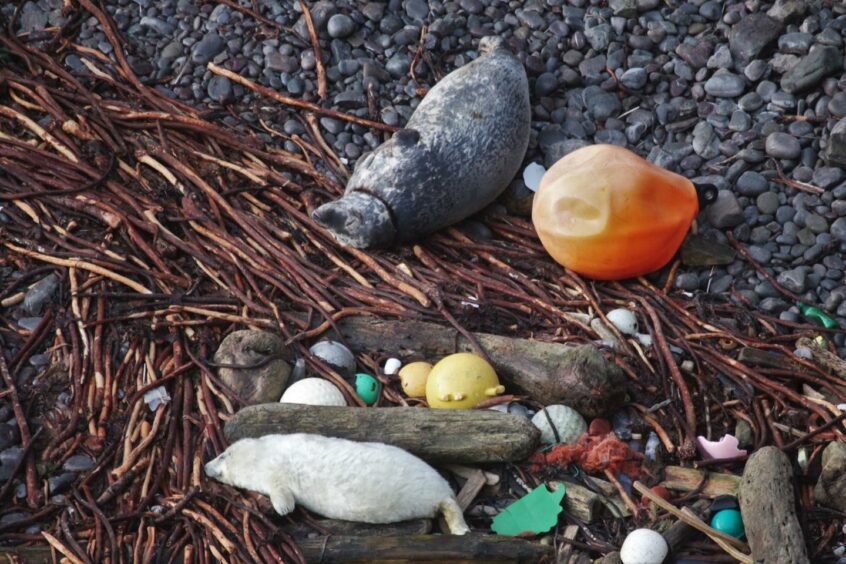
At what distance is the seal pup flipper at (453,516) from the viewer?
3693 millimetres

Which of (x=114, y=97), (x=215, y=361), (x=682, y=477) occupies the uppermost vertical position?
(x=114, y=97)

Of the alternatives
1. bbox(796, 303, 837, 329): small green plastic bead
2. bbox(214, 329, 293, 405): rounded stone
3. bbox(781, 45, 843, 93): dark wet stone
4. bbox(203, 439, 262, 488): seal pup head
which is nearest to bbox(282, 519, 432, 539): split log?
bbox(203, 439, 262, 488): seal pup head

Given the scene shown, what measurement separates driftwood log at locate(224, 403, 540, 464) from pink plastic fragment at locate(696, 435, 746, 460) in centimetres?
63

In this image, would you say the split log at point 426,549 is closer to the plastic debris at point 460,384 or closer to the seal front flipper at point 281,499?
the seal front flipper at point 281,499

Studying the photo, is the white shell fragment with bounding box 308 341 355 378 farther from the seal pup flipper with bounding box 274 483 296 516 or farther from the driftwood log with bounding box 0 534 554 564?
the driftwood log with bounding box 0 534 554 564

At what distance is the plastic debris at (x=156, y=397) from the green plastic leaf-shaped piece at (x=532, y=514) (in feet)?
4.48

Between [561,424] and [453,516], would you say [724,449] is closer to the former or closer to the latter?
[561,424]

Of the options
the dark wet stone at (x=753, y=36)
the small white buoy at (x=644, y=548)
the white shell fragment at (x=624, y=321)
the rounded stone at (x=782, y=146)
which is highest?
the dark wet stone at (x=753, y=36)

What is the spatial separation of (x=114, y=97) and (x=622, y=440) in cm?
318

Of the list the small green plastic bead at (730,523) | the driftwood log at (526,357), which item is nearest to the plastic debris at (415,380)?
the driftwood log at (526,357)

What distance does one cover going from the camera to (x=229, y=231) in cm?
503

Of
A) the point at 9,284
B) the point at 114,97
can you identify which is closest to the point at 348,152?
the point at 114,97

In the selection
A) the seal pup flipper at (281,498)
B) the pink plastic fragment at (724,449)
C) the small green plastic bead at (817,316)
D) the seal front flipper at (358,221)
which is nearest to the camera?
the seal pup flipper at (281,498)

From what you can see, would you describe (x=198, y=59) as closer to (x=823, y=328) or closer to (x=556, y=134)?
(x=556, y=134)
